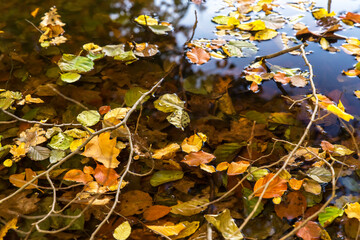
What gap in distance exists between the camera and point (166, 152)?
4.41ft

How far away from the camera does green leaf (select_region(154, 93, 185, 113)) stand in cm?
156

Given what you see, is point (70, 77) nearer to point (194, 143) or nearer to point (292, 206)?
point (194, 143)

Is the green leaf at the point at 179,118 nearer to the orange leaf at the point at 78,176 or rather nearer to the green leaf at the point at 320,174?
the orange leaf at the point at 78,176

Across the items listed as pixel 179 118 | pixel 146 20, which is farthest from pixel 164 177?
pixel 146 20

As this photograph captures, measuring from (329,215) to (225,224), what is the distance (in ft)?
1.32

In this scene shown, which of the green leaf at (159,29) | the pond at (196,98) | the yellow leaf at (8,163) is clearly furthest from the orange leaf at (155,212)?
the green leaf at (159,29)

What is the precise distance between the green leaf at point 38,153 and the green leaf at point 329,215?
1.19m

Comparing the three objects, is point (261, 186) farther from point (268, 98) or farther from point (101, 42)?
point (101, 42)

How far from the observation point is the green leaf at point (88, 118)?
1455 millimetres

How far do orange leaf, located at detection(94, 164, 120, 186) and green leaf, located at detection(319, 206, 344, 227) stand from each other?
2.74 feet

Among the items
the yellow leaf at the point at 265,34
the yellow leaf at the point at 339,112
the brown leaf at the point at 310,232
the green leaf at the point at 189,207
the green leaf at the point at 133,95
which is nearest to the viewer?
the brown leaf at the point at 310,232

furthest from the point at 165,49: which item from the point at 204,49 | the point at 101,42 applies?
the point at 101,42

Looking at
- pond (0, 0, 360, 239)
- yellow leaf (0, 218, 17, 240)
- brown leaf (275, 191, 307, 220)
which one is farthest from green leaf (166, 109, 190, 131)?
yellow leaf (0, 218, 17, 240)

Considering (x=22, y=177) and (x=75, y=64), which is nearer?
(x=22, y=177)
